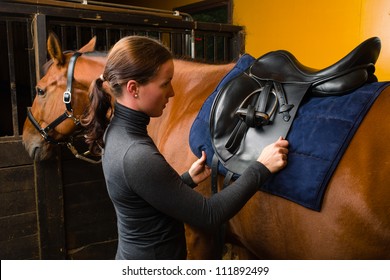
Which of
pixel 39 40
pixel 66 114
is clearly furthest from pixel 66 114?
pixel 39 40

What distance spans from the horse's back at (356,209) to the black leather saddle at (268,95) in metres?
0.16

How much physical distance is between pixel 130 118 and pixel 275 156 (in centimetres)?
45

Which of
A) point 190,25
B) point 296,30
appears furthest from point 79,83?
point 296,30

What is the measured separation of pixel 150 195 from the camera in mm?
908

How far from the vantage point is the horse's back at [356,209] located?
102 cm

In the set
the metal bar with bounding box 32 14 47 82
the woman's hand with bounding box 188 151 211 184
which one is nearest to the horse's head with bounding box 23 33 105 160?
the metal bar with bounding box 32 14 47 82

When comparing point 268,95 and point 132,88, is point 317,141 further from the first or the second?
point 132,88

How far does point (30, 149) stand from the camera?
217 centimetres

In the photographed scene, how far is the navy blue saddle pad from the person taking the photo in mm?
1084

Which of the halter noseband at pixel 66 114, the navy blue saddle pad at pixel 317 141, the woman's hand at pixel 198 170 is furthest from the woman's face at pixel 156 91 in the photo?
the halter noseband at pixel 66 114

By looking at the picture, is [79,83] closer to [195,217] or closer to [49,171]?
[49,171]

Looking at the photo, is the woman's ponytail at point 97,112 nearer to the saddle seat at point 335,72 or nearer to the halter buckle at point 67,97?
the saddle seat at point 335,72

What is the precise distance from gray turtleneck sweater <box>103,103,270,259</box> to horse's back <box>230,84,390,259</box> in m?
0.25
